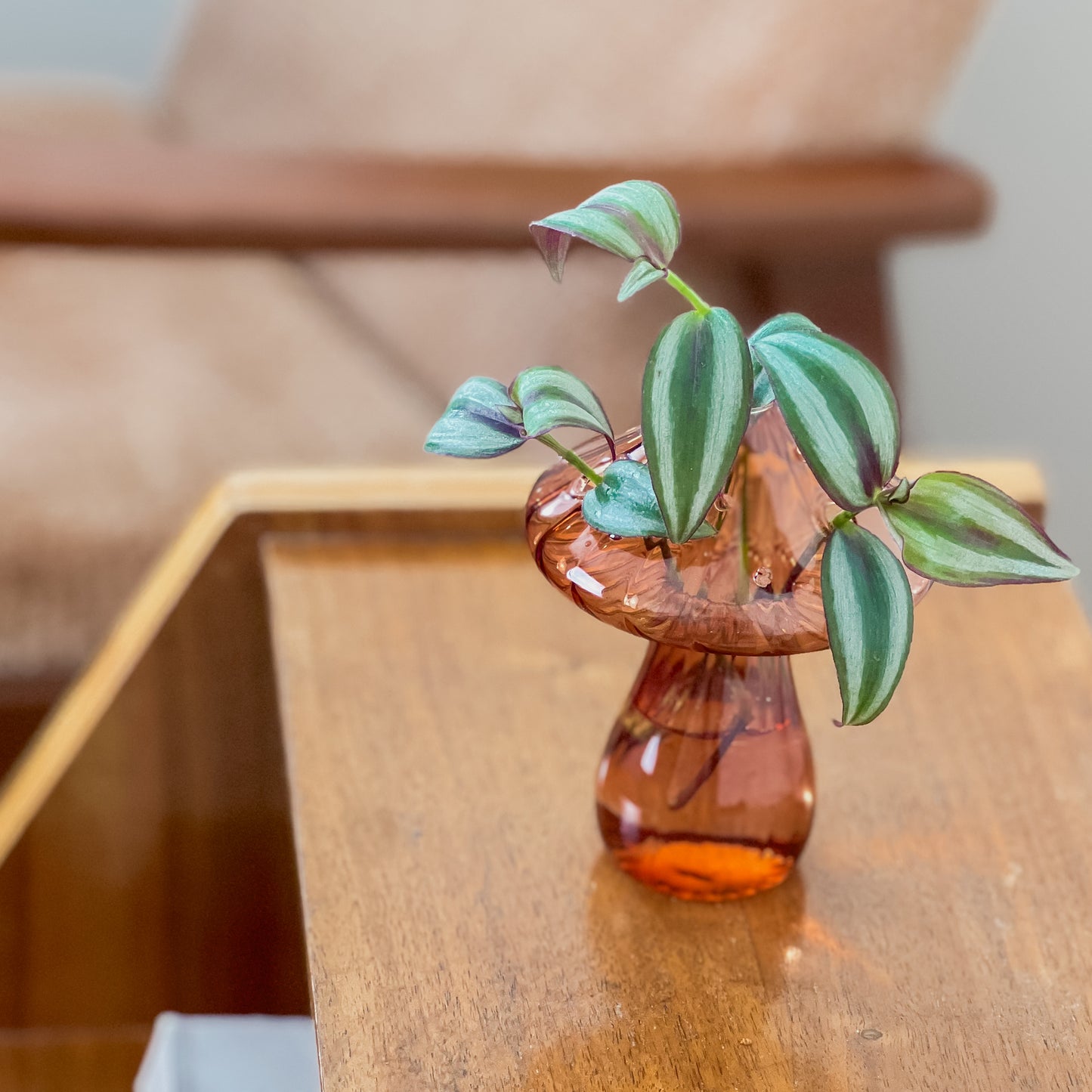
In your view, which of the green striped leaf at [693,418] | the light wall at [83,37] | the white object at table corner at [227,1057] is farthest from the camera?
the light wall at [83,37]

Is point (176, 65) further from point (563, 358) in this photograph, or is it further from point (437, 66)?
point (563, 358)

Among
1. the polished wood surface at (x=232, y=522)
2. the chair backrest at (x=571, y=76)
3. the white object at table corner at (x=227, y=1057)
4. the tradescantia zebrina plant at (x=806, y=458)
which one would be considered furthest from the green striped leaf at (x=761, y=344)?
the chair backrest at (x=571, y=76)

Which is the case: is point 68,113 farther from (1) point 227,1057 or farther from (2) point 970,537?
(2) point 970,537

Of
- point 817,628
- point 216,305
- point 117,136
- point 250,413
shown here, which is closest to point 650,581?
point 817,628

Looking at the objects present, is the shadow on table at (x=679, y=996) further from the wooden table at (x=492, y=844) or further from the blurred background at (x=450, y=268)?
the blurred background at (x=450, y=268)

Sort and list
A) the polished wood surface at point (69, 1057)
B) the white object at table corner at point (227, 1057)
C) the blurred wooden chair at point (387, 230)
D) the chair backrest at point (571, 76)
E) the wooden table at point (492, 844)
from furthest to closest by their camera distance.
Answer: the chair backrest at point (571, 76)
the blurred wooden chair at point (387, 230)
the polished wood surface at point (69, 1057)
the white object at table corner at point (227, 1057)
the wooden table at point (492, 844)

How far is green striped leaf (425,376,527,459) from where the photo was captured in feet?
1.41

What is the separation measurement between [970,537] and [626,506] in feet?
0.31

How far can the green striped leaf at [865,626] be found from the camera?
15.1 inches

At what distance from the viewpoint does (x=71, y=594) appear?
34.5 inches

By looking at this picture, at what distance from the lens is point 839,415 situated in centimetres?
37

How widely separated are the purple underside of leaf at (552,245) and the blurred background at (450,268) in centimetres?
51

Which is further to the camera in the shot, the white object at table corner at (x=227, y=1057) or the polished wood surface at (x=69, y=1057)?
the polished wood surface at (x=69, y=1057)

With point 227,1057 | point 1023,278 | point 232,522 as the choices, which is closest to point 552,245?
point 232,522
